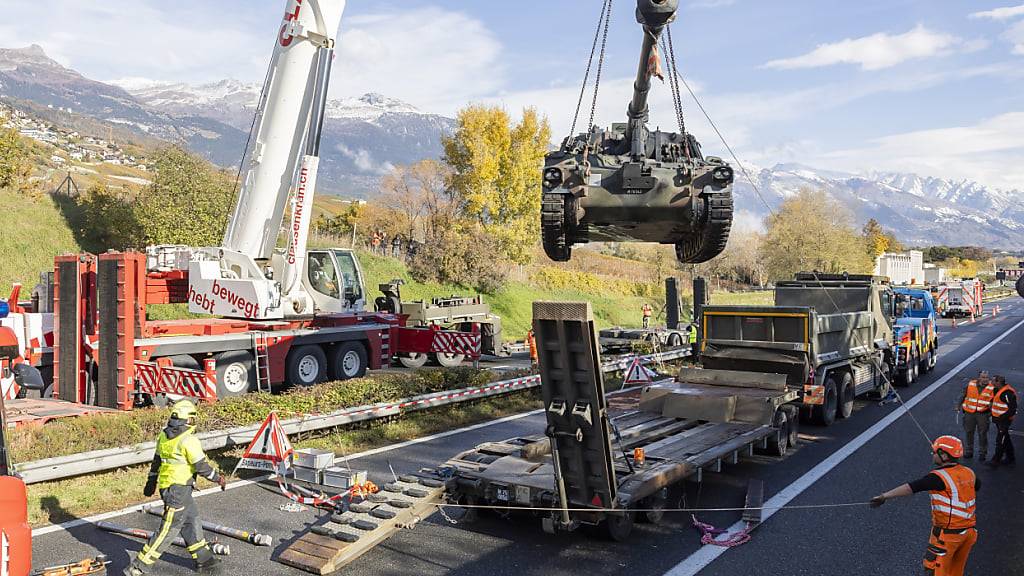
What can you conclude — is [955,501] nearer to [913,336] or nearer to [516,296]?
[913,336]

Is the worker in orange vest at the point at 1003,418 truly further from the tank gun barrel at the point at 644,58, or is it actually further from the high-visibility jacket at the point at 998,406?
the tank gun barrel at the point at 644,58

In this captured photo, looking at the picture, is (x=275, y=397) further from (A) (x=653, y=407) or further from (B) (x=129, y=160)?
(B) (x=129, y=160)

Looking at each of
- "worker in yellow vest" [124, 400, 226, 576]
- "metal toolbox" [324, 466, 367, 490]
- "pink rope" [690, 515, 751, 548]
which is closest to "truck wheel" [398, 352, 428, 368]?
"metal toolbox" [324, 466, 367, 490]

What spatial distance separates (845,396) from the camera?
1369cm

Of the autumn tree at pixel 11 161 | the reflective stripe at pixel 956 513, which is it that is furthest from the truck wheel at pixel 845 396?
the autumn tree at pixel 11 161

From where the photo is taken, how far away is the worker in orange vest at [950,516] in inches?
222

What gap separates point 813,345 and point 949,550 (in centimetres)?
690

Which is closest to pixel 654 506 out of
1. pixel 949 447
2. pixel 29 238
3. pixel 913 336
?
pixel 949 447

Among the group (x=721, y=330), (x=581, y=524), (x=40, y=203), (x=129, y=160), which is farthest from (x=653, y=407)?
(x=129, y=160)

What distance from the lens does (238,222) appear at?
47.3 ft

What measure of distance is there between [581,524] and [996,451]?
6969 millimetres

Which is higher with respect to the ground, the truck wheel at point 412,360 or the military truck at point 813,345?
the military truck at point 813,345

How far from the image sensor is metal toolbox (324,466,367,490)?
26.9ft

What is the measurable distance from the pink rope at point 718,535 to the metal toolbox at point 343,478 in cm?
361
